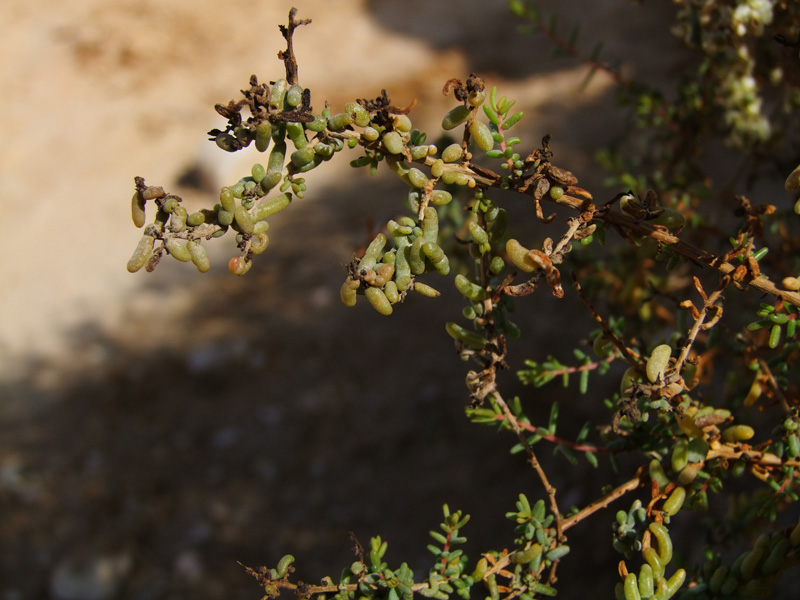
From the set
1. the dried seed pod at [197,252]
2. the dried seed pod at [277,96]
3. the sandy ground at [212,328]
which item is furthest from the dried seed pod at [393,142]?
the sandy ground at [212,328]

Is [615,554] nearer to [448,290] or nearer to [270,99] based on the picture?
[448,290]

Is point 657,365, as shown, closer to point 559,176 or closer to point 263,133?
point 559,176

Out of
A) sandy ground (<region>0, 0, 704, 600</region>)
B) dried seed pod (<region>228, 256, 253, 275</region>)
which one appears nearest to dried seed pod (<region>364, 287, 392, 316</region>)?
dried seed pod (<region>228, 256, 253, 275</region>)

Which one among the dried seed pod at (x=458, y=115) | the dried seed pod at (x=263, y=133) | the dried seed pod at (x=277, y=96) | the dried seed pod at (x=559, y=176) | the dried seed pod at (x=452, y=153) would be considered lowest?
the dried seed pod at (x=559, y=176)

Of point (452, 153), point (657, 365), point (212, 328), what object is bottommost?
point (657, 365)

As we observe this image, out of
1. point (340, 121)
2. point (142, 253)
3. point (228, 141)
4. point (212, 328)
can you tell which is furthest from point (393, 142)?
point (212, 328)

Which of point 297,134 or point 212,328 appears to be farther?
point 212,328

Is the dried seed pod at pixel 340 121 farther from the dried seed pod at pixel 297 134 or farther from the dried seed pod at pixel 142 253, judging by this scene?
the dried seed pod at pixel 142 253
